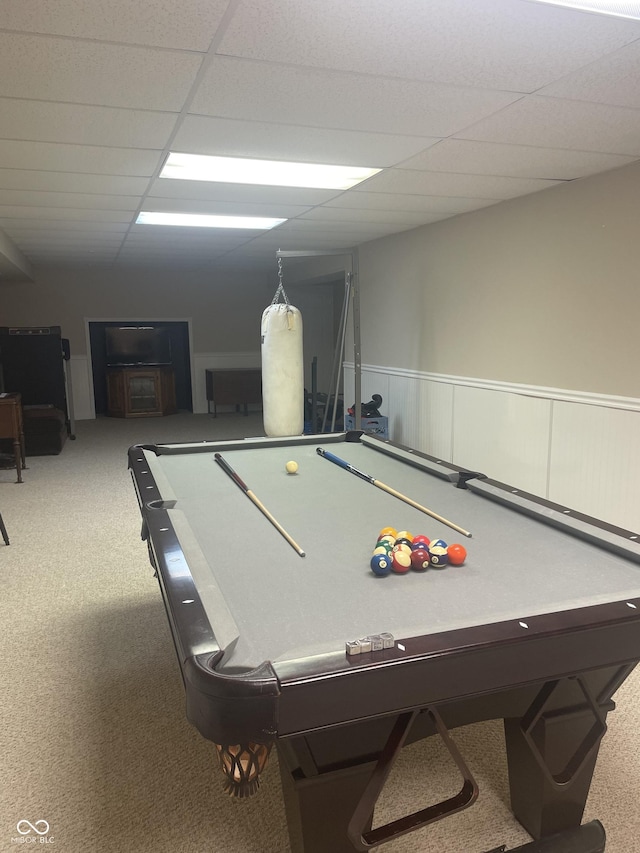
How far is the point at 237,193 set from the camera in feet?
13.2

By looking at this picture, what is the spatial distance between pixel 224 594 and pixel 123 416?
839 centimetres

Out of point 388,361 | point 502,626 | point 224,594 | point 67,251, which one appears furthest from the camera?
point 67,251

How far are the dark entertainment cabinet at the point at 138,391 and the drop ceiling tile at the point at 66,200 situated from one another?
5.18m

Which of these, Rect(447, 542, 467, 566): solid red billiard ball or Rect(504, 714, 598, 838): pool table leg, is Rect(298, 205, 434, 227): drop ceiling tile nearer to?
Rect(447, 542, 467, 566): solid red billiard ball

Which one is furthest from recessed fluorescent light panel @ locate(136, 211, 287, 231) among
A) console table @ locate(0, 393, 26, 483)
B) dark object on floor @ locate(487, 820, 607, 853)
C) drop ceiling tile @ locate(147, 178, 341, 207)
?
dark object on floor @ locate(487, 820, 607, 853)

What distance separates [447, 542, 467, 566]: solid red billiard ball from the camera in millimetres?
1670

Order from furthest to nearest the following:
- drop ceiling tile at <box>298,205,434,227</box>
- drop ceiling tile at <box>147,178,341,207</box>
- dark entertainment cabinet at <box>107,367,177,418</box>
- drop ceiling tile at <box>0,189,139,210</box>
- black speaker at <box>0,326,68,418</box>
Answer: dark entertainment cabinet at <box>107,367,177,418</box> < black speaker at <box>0,326,68,418</box> < drop ceiling tile at <box>298,205,434,227</box> < drop ceiling tile at <box>0,189,139,210</box> < drop ceiling tile at <box>147,178,341,207</box>

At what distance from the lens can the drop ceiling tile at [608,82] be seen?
2.03 m

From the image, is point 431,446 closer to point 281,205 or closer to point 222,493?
point 281,205

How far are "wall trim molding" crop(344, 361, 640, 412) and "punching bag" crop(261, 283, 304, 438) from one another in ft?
3.86

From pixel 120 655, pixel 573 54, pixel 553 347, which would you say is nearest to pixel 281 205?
pixel 553 347

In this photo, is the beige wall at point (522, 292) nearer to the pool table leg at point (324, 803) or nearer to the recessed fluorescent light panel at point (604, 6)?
the recessed fluorescent light panel at point (604, 6)

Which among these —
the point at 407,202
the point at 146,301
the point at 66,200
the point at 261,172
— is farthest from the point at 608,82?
the point at 146,301

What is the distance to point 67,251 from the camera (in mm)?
6859
